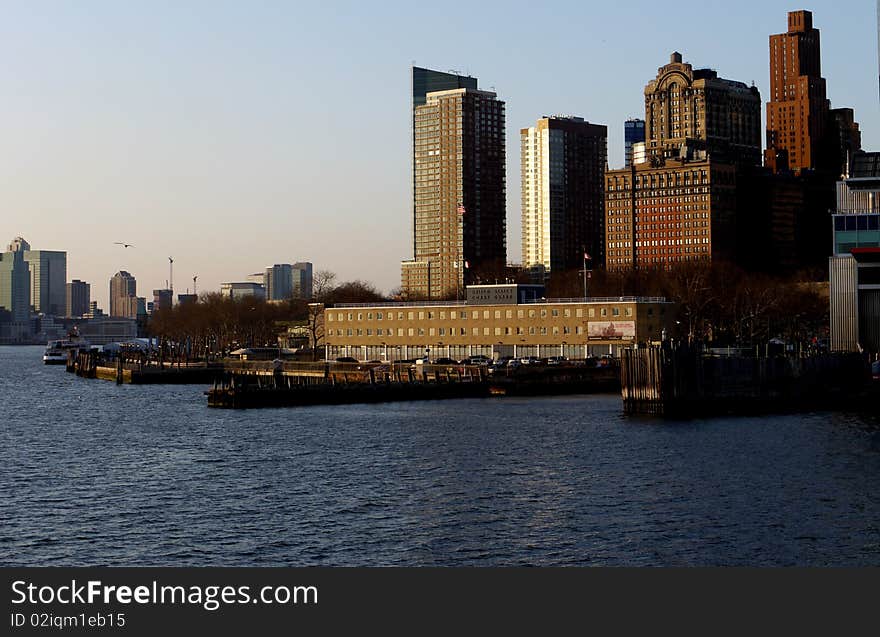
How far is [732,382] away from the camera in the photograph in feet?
303

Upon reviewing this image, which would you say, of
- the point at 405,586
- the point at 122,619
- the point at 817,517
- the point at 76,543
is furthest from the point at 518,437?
the point at 122,619

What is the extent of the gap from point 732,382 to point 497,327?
54245 mm

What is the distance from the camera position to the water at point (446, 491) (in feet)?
140

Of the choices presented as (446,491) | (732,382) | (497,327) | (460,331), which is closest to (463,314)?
(460,331)

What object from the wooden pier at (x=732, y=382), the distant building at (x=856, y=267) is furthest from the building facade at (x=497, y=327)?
the wooden pier at (x=732, y=382)

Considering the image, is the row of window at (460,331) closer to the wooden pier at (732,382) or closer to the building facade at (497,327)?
the building facade at (497,327)

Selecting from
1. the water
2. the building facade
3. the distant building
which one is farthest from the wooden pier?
the building facade

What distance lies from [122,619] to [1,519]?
73.5 feet

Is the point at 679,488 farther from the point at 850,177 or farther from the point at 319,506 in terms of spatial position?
the point at 850,177

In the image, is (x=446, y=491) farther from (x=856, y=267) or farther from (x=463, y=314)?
(x=463, y=314)

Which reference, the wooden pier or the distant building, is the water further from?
the distant building

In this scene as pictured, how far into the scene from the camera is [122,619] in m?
29.5

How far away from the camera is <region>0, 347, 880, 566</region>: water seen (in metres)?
42.8

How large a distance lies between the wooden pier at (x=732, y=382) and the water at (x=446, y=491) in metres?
3.40
